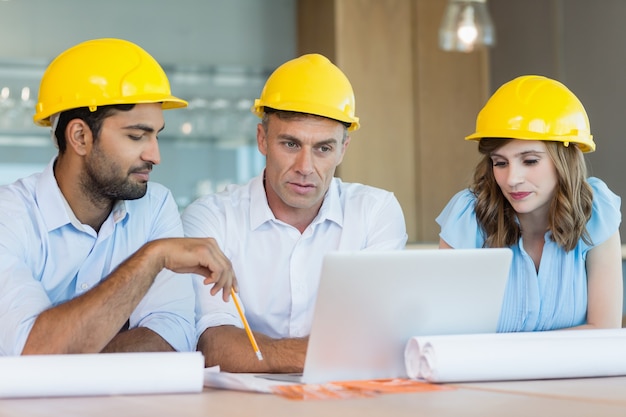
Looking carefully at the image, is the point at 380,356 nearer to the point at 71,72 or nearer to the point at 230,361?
the point at 230,361

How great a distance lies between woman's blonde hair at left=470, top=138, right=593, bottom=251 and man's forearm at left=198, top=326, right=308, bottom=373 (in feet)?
2.61

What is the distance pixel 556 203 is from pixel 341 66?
2.71 m

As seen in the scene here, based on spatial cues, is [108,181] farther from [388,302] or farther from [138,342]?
[388,302]

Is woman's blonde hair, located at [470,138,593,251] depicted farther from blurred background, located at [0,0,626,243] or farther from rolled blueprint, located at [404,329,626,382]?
blurred background, located at [0,0,626,243]

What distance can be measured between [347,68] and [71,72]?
9.84 ft

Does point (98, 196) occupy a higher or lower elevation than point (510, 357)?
higher

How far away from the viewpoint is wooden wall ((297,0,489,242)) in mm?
5031

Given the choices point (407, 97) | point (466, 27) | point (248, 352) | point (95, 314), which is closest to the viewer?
point (95, 314)

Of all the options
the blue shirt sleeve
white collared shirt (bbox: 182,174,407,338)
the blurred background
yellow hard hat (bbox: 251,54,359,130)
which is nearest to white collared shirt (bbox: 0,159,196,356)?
white collared shirt (bbox: 182,174,407,338)

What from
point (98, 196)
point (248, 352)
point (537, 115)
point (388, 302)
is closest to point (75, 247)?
point (98, 196)

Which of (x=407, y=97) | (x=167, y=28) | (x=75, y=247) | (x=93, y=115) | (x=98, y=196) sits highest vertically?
(x=167, y=28)

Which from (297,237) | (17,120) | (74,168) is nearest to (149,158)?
(74,168)

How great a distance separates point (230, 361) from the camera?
196cm

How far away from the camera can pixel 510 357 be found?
159 cm
